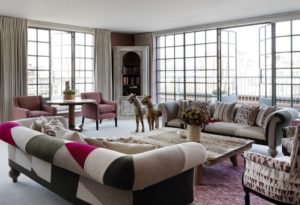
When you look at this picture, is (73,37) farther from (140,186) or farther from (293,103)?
(140,186)

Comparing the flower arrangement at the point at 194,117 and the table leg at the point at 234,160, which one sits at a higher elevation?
the flower arrangement at the point at 194,117

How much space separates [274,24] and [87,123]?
5094mm

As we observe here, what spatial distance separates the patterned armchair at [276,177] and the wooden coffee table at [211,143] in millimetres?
624

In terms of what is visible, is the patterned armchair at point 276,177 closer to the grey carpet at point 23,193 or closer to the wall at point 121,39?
the grey carpet at point 23,193

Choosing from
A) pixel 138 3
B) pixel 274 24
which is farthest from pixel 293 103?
pixel 138 3

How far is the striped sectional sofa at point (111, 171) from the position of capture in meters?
1.82

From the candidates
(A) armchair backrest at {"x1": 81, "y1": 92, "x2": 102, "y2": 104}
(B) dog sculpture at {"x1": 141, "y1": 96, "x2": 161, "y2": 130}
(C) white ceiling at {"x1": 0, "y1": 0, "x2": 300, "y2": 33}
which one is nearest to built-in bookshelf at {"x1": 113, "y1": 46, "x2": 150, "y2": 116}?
(A) armchair backrest at {"x1": 81, "y1": 92, "x2": 102, "y2": 104}

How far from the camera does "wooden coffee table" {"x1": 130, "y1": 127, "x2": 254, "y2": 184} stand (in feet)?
10.7

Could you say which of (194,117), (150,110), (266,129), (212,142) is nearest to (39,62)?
(150,110)

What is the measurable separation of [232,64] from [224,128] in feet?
10.1

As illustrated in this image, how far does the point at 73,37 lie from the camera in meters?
7.78

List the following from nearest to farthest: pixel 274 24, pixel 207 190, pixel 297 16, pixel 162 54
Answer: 1. pixel 207 190
2. pixel 297 16
3. pixel 274 24
4. pixel 162 54

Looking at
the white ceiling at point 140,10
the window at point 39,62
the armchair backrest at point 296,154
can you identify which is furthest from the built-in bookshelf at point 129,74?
the armchair backrest at point 296,154

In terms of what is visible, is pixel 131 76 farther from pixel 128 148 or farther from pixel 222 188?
pixel 128 148
